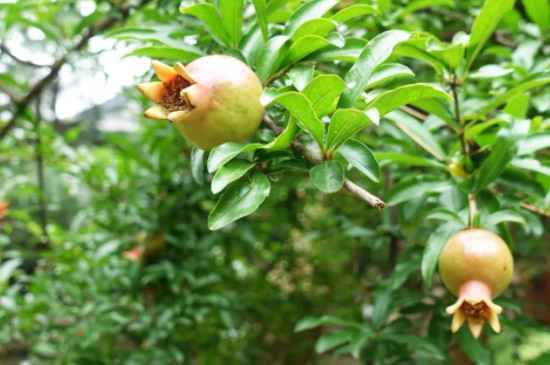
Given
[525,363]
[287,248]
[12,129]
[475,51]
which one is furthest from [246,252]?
[475,51]

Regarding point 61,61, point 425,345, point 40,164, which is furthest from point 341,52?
point 40,164

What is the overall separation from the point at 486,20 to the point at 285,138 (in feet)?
1.01

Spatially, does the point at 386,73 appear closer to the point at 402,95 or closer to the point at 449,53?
the point at 402,95

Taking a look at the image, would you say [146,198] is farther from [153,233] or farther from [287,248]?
[287,248]

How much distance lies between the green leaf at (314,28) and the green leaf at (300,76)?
0.15 feet

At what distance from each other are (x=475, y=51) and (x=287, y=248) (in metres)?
1.07

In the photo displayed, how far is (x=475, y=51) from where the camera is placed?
61cm

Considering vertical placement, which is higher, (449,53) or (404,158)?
(449,53)

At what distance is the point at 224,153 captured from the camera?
43 cm

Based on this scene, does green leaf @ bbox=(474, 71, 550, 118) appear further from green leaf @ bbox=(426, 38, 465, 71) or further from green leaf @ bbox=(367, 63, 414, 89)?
green leaf @ bbox=(367, 63, 414, 89)

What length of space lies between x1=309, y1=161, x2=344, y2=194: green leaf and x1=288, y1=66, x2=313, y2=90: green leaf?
0.07m

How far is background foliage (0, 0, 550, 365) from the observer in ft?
1.60

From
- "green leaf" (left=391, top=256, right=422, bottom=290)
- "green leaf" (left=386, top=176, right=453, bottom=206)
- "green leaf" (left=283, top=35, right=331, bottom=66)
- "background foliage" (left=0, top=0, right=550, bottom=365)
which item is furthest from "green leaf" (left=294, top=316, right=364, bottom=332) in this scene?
"green leaf" (left=283, top=35, right=331, bottom=66)

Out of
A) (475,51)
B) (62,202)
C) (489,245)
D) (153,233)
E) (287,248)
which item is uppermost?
(475,51)
